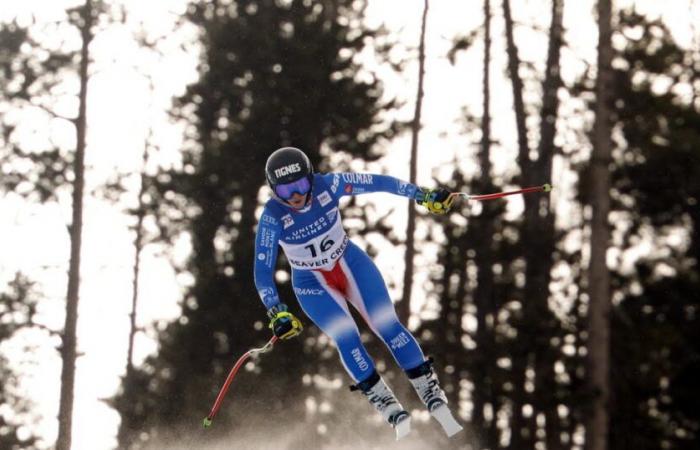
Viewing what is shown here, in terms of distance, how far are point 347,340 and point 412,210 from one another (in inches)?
566

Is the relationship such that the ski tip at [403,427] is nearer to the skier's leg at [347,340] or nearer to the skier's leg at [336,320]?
the skier's leg at [347,340]

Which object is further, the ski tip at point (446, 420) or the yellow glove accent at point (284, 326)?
the ski tip at point (446, 420)

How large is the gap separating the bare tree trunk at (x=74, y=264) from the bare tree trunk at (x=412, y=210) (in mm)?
6228

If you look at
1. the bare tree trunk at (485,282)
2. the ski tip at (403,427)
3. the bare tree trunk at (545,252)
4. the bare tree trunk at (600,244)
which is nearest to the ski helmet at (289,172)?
the ski tip at (403,427)

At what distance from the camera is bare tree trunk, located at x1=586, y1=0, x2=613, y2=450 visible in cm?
1817

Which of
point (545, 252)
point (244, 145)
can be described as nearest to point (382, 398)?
point (545, 252)

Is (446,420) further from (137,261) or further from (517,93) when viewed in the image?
(137,261)

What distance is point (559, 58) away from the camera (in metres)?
23.8

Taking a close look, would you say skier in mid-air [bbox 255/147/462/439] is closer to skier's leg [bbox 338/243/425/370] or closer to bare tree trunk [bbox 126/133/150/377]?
skier's leg [bbox 338/243/425/370]

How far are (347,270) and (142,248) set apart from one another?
687 inches

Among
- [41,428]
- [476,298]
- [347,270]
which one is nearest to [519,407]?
[476,298]

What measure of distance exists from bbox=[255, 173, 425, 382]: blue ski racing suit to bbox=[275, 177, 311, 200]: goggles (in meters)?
0.24

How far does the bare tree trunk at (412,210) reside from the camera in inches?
974

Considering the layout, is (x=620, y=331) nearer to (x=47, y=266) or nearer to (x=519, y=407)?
(x=519, y=407)
